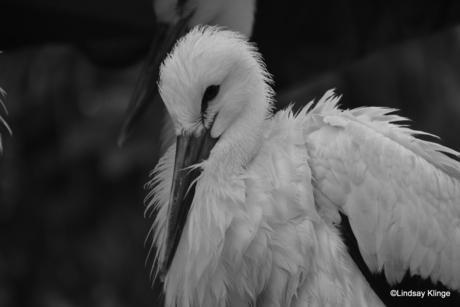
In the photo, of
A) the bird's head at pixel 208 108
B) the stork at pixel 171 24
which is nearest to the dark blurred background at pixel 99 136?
the stork at pixel 171 24

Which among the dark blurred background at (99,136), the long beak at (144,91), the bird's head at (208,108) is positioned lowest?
the dark blurred background at (99,136)

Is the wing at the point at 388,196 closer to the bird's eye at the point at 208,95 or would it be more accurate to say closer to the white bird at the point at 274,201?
the white bird at the point at 274,201

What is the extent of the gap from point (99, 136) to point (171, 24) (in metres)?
1.07

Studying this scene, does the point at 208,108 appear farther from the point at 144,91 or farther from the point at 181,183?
the point at 144,91

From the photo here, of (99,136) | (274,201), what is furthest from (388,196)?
(99,136)

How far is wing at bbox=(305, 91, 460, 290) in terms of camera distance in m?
1.22

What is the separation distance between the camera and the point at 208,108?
1.20m

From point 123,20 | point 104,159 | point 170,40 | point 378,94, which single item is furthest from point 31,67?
point 378,94

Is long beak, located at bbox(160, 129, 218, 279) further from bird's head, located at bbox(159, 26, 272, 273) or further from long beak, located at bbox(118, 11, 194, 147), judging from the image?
long beak, located at bbox(118, 11, 194, 147)

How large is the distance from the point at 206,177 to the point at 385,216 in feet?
1.12

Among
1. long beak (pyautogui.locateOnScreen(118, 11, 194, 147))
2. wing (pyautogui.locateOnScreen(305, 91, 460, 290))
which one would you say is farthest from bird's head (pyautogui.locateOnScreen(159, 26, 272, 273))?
long beak (pyautogui.locateOnScreen(118, 11, 194, 147))

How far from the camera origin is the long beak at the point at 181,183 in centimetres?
118

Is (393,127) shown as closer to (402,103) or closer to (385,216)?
(385,216)

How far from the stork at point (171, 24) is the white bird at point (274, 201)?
0.44 metres
